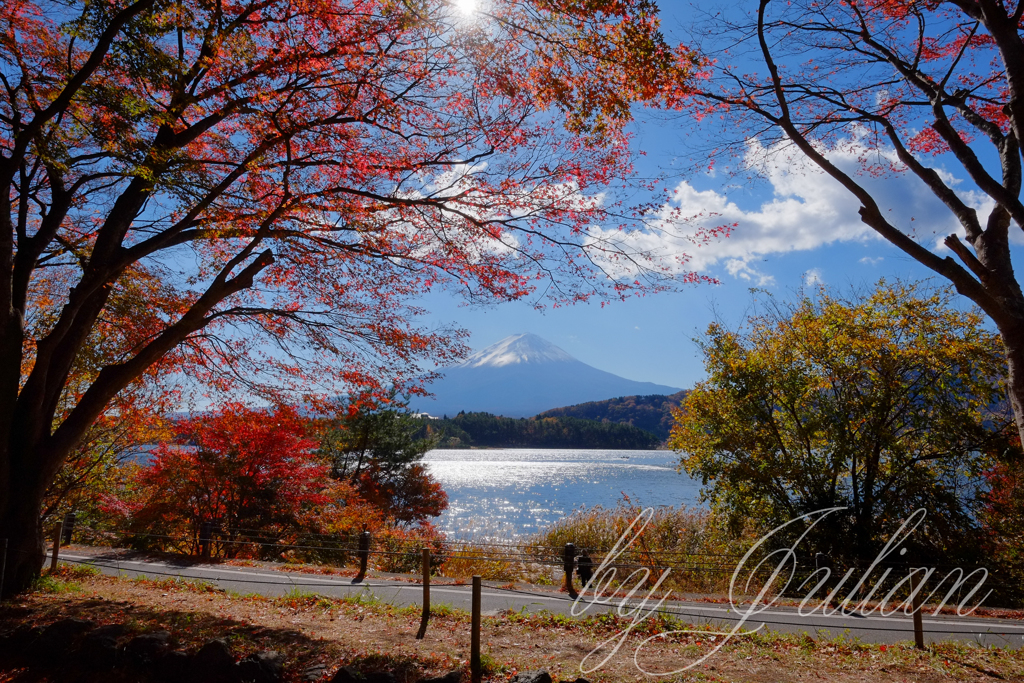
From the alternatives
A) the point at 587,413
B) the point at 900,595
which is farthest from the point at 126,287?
the point at 587,413

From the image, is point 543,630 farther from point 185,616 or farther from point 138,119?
point 138,119

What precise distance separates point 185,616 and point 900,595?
12.8 metres

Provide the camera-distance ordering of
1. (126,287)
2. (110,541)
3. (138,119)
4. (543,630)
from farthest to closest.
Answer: (110,541)
(126,287)
(138,119)
(543,630)

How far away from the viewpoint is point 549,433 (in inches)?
4279

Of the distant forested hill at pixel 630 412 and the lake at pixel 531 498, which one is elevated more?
the distant forested hill at pixel 630 412

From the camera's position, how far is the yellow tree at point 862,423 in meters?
11.5

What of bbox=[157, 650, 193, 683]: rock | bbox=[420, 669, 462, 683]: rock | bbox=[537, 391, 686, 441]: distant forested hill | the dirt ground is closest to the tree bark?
the dirt ground

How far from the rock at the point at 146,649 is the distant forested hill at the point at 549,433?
281 ft

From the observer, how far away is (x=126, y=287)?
388 inches

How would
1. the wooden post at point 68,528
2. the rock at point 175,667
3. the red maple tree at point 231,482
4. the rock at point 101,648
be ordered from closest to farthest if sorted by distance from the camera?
the rock at point 175,667, the rock at point 101,648, the red maple tree at point 231,482, the wooden post at point 68,528

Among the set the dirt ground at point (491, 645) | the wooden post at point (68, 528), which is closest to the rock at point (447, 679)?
the dirt ground at point (491, 645)

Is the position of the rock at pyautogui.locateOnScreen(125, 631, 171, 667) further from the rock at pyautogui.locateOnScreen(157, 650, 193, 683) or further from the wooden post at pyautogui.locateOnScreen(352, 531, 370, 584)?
the wooden post at pyautogui.locateOnScreen(352, 531, 370, 584)

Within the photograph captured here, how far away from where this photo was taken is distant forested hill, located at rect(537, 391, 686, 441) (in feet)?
364

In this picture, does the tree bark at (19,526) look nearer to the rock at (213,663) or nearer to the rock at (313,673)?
the rock at (213,663)
